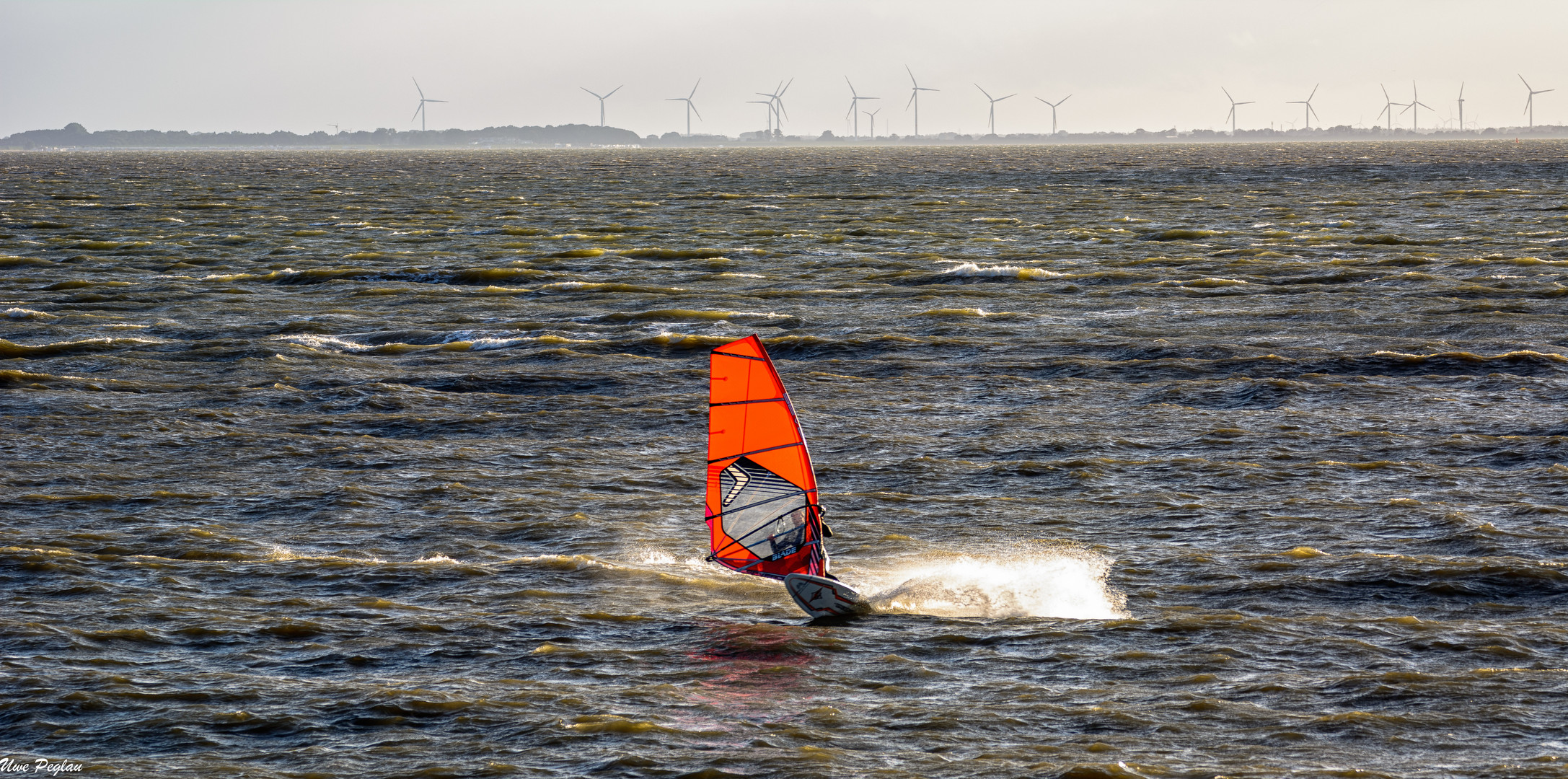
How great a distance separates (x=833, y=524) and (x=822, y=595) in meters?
3.63

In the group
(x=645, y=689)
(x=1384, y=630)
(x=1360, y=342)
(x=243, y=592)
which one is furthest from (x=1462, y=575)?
(x=1360, y=342)

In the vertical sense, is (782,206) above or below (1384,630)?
above

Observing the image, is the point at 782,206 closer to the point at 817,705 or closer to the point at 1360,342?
the point at 1360,342

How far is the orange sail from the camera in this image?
1566cm

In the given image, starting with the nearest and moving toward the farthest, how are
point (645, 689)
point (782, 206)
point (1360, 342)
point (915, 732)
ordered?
point (915, 732) < point (645, 689) < point (1360, 342) < point (782, 206)

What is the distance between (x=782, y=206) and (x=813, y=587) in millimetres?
69317

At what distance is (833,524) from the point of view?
750 inches

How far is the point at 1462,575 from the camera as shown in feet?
52.8

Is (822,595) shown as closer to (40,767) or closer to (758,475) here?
(758,475)

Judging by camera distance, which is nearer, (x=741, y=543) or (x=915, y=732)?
(x=915, y=732)

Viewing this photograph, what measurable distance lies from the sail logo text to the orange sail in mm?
6577

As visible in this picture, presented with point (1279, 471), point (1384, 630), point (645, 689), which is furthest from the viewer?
point (1279, 471)

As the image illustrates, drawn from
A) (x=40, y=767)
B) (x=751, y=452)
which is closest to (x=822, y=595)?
(x=751, y=452)

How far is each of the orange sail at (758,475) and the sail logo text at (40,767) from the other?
Result: 658 centimetres
